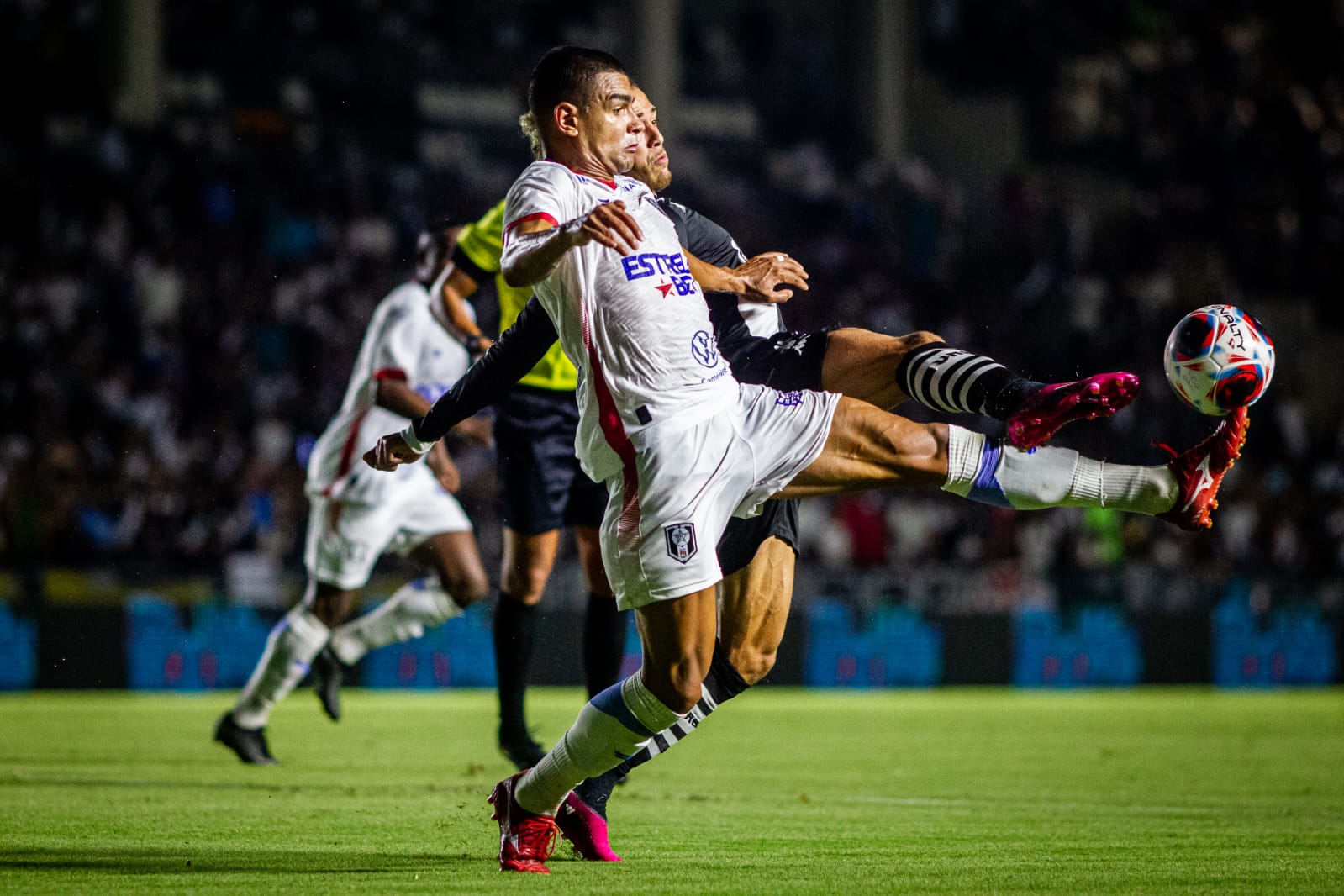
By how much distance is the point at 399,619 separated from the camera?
824cm

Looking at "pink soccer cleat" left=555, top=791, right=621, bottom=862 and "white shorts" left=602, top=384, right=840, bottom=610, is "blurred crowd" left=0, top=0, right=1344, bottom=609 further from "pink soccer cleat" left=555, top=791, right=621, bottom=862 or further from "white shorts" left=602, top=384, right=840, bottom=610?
"pink soccer cleat" left=555, top=791, right=621, bottom=862

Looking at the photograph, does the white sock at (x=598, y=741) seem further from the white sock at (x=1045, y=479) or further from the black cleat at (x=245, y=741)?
the black cleat at (x=245, y=741)

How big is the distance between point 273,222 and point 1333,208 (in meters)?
12.2

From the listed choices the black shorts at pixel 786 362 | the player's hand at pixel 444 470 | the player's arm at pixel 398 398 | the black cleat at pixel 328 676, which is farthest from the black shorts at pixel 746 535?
the black cleat at pixel 328 676

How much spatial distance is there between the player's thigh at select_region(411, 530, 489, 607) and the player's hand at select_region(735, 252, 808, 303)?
3710 millimetres

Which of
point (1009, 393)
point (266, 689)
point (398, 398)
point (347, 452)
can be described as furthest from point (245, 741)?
point (1009, 393)

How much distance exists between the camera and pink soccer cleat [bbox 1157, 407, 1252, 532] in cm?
446

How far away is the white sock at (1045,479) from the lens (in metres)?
4.48

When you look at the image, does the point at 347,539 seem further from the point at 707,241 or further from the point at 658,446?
the point at 658,446

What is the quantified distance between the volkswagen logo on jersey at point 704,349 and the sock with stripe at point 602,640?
2.31 meters

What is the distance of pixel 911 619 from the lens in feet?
50.1

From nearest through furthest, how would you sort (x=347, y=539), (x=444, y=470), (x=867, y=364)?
(x=867, y=364) < (x=444, y=470) < (x=347, y=539)

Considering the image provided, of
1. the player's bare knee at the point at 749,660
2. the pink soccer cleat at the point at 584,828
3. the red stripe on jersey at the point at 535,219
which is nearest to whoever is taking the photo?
the red stripe on jersey at the point at 535,219

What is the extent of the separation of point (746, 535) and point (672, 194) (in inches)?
541
